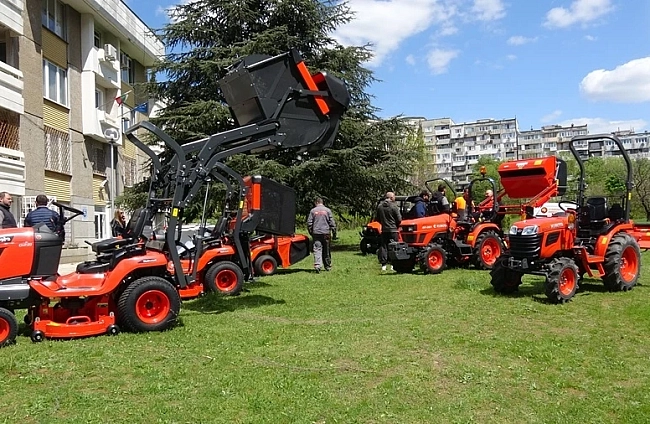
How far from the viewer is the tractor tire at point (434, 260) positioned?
12.9 meters

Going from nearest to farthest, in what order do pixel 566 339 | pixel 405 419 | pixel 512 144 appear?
pixel 405 419
pixel 566 339
pixel 512 144

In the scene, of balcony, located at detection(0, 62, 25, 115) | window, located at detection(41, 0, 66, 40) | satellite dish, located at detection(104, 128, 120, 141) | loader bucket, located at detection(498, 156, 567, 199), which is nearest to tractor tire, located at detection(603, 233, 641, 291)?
loader bucket, located at detection(498, 156, 567, 199)

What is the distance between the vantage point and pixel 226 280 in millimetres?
10570

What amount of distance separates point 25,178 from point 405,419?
Answer: 19337 millimetres

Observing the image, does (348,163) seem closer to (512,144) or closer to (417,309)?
(417,309)

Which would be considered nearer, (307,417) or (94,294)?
(307,417)

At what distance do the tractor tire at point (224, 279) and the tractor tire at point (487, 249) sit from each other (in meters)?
5.58

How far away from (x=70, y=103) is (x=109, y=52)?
369 centimetres

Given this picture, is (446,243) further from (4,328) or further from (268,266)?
(4,328)

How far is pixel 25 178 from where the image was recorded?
20.2 meters

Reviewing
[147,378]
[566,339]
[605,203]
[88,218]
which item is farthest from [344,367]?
[88,218]

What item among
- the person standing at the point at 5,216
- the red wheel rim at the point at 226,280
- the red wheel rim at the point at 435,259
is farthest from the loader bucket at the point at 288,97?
the red wheel rim at the point at 435,259

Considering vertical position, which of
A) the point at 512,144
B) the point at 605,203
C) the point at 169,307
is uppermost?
the point at 512,144

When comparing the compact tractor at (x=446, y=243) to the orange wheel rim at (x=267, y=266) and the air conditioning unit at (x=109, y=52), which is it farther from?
the air conditioning unit at (x=109, y=52)
